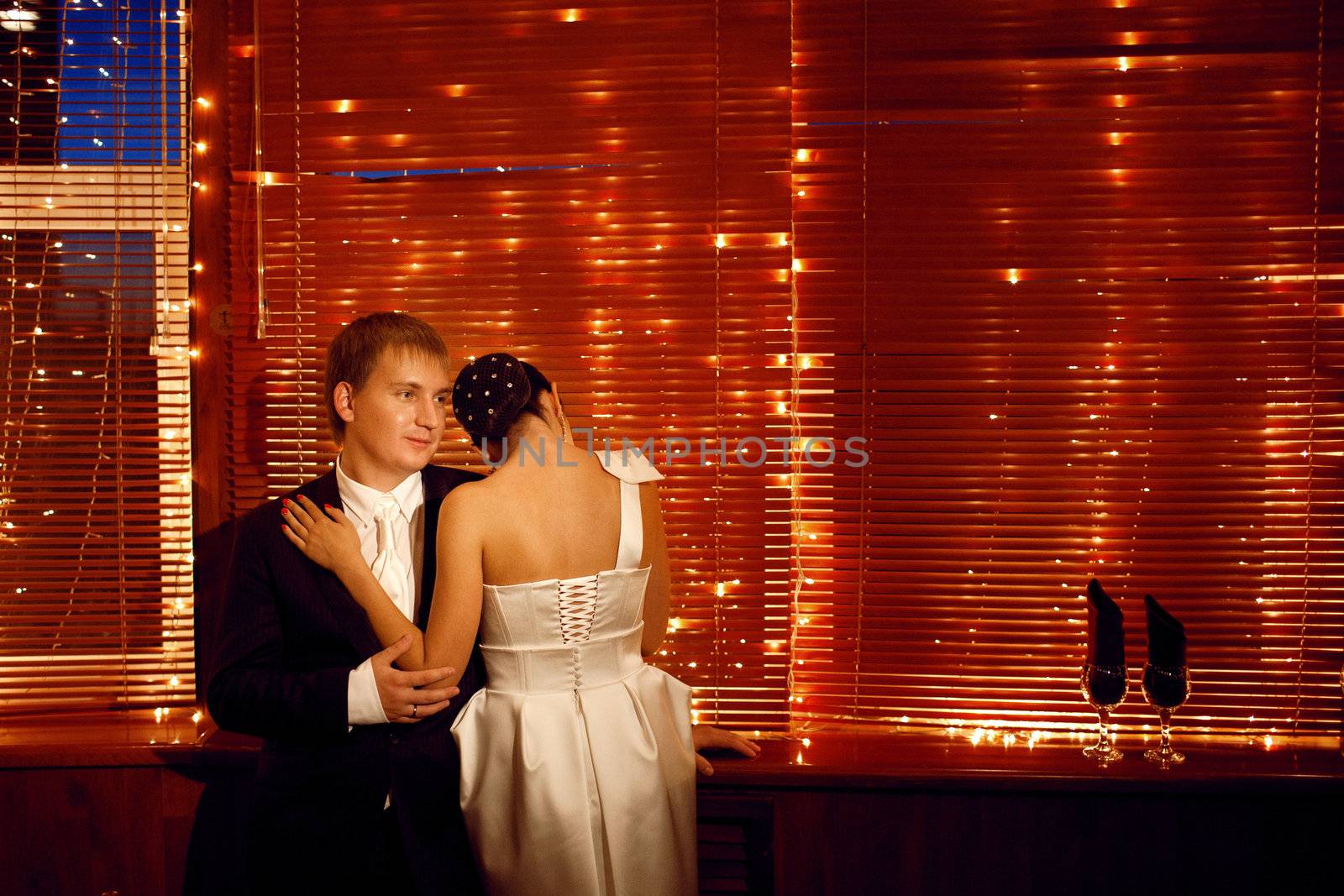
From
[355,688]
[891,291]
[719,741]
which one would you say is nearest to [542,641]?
[355,688]

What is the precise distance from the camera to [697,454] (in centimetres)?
235

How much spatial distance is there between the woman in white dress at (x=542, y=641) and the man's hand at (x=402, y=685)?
33 millimetres

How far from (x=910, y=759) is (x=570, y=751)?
3.18 ft

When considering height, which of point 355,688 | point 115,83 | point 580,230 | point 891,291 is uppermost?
point 115,83

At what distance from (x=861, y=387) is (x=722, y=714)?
1052 mm

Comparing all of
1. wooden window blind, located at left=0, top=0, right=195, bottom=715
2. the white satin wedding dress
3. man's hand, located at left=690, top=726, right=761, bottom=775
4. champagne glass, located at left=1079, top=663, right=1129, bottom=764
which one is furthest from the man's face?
champagne glass, located at left=1079, top=663, right=1129, bottom=764

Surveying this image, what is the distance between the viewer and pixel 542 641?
178cm

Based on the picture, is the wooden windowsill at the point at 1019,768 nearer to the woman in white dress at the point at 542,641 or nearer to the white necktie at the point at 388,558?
the woman in white dress at the point at 542,641

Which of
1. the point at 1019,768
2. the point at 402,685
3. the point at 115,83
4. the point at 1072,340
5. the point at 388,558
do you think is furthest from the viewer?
the point at 115,83

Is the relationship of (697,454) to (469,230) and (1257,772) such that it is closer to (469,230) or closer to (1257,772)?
(469,230)

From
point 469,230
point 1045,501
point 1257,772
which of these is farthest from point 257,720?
point 1257,772

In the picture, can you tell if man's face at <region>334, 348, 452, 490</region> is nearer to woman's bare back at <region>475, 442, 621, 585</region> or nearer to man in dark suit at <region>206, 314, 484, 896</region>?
man in dark suit at <region>206, 314, 484, 896</region>

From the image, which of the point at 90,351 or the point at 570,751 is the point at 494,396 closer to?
the point at 570,751

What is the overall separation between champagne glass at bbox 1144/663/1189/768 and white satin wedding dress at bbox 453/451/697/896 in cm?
131
